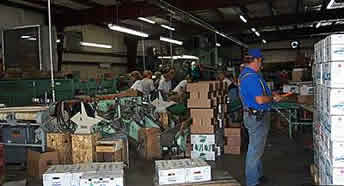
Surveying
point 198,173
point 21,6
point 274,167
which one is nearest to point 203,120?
point 274,167

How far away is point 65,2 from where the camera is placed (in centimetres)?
1007

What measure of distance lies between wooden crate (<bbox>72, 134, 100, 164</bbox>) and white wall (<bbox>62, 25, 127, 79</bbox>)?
7.40 m

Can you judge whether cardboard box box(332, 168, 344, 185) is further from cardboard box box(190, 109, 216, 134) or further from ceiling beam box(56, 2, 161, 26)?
ceiling beam box(56, 2, 161, 26)

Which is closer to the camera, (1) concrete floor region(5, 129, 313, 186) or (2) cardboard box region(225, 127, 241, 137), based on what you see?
(1) concrete floor region(5, 129, 313, 186)

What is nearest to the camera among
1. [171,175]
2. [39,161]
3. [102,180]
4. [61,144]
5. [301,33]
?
[102,180]

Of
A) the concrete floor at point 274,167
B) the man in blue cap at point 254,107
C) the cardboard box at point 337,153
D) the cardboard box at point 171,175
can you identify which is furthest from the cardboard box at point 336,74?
the concrete floor at point 274,167

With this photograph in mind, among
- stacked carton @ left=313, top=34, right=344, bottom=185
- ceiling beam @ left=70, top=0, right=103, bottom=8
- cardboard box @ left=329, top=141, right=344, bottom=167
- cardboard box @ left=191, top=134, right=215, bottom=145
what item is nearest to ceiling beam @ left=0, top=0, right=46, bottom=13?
ceiling beam @ left=70, top=0, right=103, bottom=8

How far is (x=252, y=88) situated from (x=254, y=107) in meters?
0.21

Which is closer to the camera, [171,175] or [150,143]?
[171,175]

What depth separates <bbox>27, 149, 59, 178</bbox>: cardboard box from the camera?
4.71 metres

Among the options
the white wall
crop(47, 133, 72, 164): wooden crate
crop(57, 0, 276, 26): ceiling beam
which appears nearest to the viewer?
crop(47, 133, 72, 164): wooden crate

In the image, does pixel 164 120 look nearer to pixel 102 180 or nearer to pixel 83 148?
pixel 83 148

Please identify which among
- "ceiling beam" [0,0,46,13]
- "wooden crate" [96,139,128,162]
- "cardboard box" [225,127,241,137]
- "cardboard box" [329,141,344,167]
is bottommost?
"wooden crate" [96,139,128,162]

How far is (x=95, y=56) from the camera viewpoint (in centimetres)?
1450
